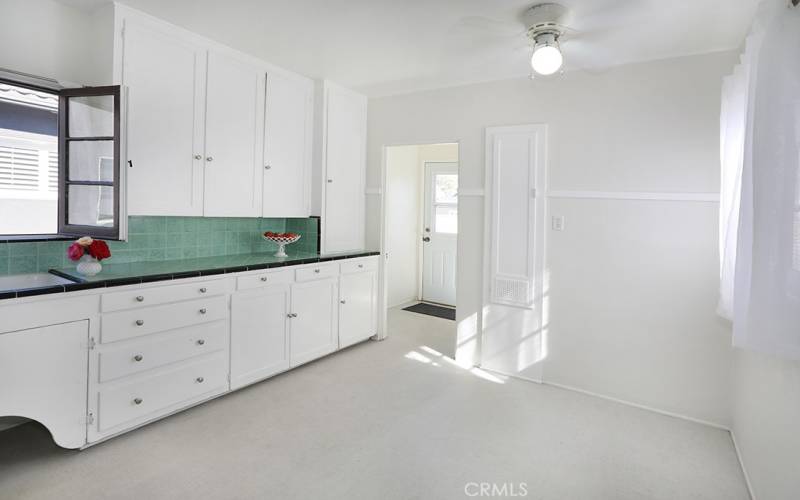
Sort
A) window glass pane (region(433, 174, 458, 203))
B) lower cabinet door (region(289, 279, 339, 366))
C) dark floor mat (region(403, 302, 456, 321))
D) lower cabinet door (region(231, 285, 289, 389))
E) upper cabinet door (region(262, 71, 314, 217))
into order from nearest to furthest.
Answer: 1. lower cabinet door (region(231, 285, 289, 389))
2. lower cabinet door (region(289, 279, 339, 366))
3. upper cabinet door (region(262, 71, 314, 217))
4. dark floor mat (region(403, 302, 456, 321))
5. window glass pane (region(433, 174, 458, 203))

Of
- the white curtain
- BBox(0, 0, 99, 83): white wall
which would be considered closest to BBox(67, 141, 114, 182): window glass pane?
BBox(0, 0, 99, 83): white wall

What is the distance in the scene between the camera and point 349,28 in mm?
2762

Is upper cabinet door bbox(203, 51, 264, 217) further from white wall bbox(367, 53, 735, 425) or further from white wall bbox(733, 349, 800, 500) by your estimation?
white wall bbox(733, 349, 800, 500)

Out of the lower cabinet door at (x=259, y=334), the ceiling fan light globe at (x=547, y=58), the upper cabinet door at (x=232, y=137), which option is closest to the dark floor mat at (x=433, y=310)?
the lower cabinet door at (x=259, y=334)

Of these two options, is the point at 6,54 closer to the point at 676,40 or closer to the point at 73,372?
the point at 73,372

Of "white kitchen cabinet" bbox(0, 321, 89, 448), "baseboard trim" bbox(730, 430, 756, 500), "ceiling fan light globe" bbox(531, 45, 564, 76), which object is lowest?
"baseboard trim" bbox(730, 430, 756, 500)

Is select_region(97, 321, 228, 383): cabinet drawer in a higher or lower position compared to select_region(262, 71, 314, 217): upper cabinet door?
lower

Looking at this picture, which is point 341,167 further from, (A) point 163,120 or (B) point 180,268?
(B) point 180,268

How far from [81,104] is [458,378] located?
3212mm

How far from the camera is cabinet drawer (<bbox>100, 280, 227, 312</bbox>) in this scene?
94.0 inches

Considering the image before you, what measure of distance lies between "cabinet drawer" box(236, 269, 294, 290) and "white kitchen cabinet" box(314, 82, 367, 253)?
67 cm

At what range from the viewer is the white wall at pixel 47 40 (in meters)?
2.43

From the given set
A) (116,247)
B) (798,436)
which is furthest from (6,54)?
(798,436)

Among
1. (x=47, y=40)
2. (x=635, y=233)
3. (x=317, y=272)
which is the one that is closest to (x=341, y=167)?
(x=317, y=272)
